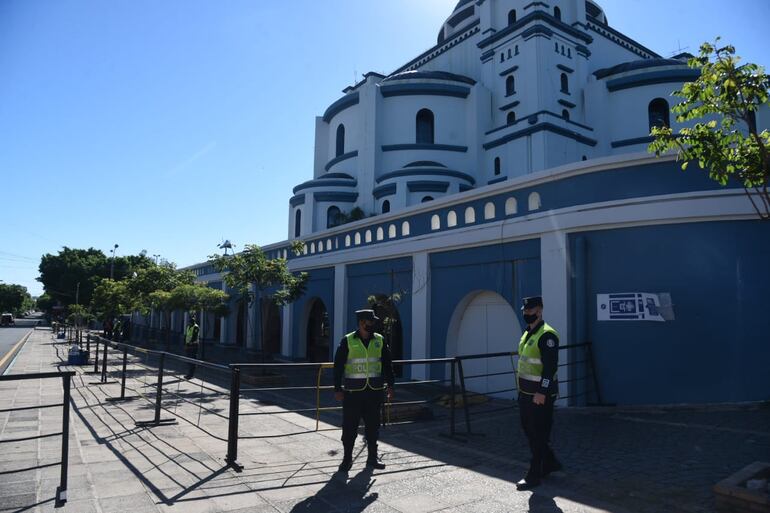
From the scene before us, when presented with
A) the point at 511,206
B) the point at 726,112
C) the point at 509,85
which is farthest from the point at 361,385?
the point at 509,85

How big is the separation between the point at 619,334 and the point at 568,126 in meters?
20.2

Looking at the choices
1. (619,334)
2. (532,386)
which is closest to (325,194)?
(619,334)

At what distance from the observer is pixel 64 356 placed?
72.0 ft

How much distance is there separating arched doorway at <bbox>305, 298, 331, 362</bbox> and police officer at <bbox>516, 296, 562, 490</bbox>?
1377 cm

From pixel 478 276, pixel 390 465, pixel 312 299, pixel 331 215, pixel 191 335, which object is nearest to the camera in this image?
pixel 390 465

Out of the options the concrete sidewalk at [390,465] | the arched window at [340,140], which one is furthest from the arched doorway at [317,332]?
the arched window at [340,140]

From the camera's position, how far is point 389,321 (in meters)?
12.2

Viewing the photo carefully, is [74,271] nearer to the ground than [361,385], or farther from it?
farther from it

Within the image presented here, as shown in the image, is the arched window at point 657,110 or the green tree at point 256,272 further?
the arched window at point 657,110

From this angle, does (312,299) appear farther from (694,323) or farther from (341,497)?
(341,497)

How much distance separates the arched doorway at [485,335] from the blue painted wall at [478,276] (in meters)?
0.30

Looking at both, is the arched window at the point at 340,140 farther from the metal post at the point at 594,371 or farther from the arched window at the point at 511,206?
the metal post at the point at 594,371

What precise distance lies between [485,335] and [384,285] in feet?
11.9

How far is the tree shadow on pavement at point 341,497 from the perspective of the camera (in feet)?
15.0
